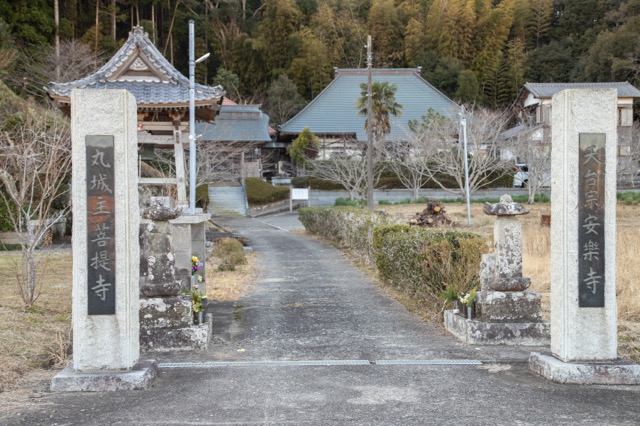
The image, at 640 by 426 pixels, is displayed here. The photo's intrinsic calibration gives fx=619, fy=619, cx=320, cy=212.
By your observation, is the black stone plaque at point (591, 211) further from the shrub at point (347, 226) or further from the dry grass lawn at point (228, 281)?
the shrub at point (347, 226)

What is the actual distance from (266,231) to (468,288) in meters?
17.2

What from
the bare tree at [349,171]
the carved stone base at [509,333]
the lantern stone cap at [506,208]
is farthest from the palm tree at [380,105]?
the carved stone base at [509,333]

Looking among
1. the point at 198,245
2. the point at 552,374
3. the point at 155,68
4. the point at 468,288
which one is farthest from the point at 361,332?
the point at 155,68

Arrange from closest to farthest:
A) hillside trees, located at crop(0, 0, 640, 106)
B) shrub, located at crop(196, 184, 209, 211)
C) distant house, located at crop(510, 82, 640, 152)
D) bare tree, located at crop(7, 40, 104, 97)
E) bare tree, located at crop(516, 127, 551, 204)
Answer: bare tree, located at crop(7, 40, 104, 97)
bare tree, located at crop(516, 127, 551, 204)
shrub, located at crop(196, 184, 209, 211)
distant house, located at crop(510, 82, 640, 152)
hillside trees, located at crop(0, 0, 640, 106)

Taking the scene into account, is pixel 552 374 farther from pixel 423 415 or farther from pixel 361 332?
pixel 361 332

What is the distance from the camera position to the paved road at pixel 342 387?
4.09 metres

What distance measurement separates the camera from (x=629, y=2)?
38969 mm

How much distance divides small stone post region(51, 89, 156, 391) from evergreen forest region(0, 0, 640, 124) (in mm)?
35707

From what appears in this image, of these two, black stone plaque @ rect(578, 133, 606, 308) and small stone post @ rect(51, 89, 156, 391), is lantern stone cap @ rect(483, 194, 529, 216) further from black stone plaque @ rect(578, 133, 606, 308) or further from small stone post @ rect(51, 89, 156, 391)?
small stone post @ rect(51, 89, 156, 391)

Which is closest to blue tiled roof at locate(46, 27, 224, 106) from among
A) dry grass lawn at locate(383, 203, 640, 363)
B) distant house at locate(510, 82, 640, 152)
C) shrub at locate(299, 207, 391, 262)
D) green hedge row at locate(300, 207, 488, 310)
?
shrub at locate(299, 207, 391, 262)

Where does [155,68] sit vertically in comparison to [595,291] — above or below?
above

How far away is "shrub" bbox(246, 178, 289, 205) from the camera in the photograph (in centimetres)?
3206

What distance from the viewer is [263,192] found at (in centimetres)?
3256

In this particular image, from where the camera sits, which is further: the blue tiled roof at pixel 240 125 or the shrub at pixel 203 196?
the blue tiled roof at pixel 240 125
